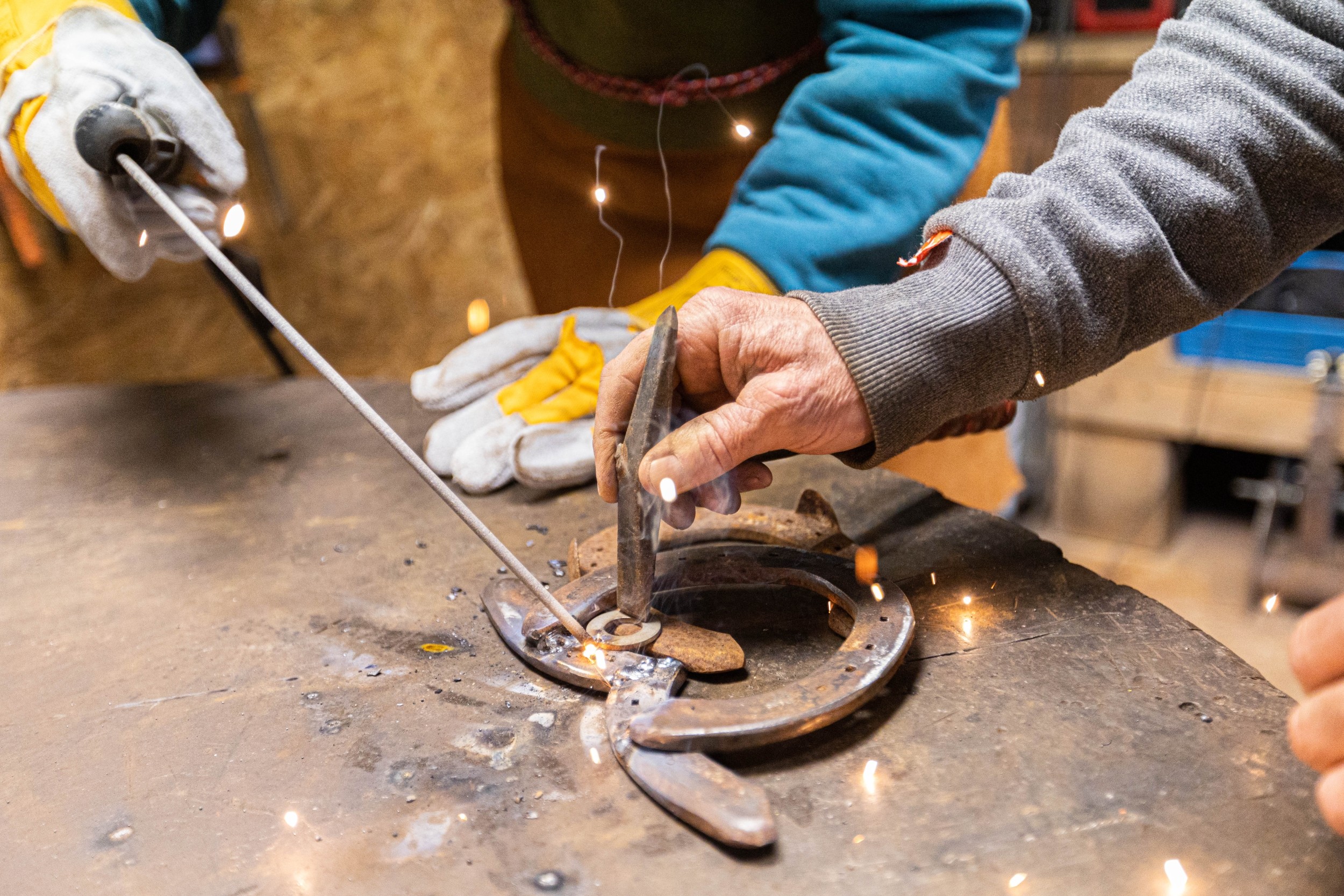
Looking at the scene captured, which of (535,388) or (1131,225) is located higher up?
(1131,225)

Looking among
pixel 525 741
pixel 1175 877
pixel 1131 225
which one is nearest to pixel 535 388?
pixel 525 741

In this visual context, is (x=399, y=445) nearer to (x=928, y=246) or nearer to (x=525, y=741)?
(x=525, y=741)

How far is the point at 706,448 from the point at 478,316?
106 inches

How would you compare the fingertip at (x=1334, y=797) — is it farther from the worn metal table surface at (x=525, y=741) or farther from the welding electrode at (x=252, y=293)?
the welding electrode at (x=252, y=293)

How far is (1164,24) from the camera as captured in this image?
3.36 ft

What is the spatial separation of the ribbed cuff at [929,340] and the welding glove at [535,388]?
0.34m

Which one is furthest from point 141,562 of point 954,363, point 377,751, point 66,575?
point 954,363

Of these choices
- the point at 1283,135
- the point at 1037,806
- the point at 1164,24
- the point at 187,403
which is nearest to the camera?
the point at 1037,806

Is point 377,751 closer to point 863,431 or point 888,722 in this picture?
point 888,722

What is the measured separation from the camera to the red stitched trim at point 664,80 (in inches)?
60.6

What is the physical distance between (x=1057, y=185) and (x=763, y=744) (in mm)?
583

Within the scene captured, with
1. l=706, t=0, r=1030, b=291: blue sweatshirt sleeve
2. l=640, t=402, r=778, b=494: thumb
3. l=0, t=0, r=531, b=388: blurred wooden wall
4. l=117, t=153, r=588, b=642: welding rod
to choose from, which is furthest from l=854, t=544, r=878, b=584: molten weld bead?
l=0, t=0, r=531, b=388: blurred wooden wall

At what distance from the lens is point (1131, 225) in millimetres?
923

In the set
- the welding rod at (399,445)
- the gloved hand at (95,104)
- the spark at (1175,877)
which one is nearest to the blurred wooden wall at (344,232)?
the gloved hand at (95,104)
